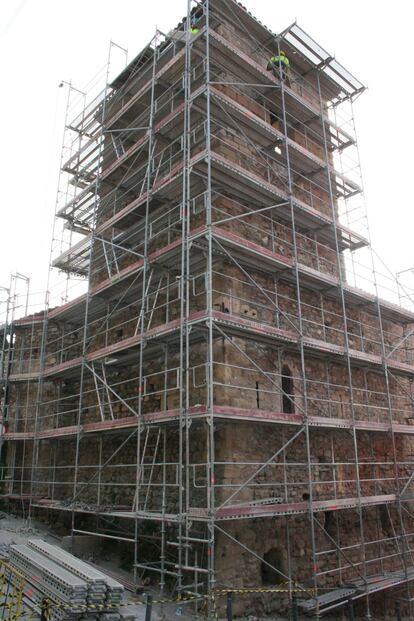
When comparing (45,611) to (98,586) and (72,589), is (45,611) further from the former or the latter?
(98,586)

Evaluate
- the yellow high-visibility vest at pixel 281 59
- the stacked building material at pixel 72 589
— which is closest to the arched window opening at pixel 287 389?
the stacked building material at pixel 72 589

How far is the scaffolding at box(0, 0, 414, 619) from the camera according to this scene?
31.4 ft

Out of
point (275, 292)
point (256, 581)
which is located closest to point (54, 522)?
point (256, 581)

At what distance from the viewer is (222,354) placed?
391 inches

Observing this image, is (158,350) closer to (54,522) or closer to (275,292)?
(275,292)

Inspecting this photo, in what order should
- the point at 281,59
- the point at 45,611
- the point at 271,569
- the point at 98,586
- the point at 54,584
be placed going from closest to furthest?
the point at 45,611 < the point at 98,586 < the point at 54,584 < the point at 271,569 < the point at 281,59

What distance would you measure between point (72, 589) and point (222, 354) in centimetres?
459

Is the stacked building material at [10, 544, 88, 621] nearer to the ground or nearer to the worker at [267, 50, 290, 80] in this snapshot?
the ground

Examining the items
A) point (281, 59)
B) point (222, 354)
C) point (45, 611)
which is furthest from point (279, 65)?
point (45, 611)

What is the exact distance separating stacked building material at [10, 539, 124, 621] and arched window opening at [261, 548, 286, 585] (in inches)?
129

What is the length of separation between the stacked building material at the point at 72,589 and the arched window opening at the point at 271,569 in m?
3.28

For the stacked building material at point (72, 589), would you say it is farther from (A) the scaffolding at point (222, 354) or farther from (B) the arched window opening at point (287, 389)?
Result: (B) the arched window opening at point (287, 389)

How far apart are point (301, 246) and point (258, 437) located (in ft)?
18.1

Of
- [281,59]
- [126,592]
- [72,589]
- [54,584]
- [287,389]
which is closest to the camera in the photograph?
[72,589]
